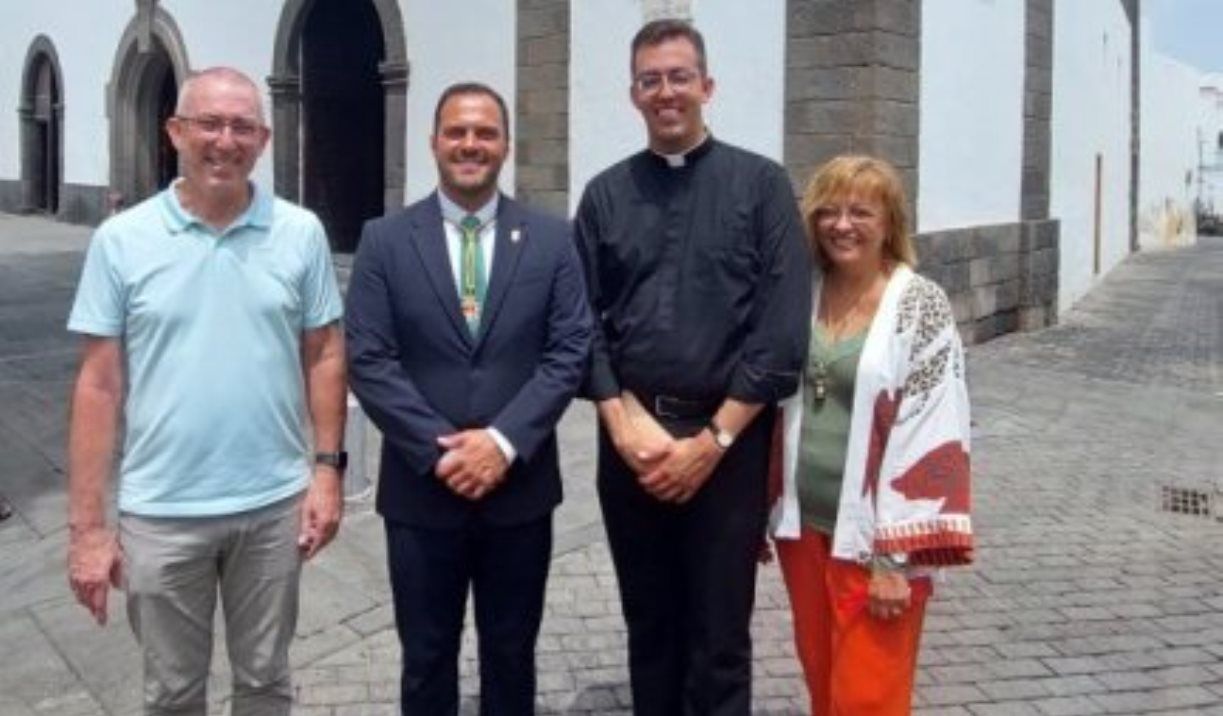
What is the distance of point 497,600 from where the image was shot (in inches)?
109

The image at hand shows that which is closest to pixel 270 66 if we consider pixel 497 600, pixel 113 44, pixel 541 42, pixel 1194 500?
pixel 541 42

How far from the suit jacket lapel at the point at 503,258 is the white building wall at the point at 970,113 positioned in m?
7.09

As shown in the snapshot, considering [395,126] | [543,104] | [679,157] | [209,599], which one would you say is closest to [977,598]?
[679,157]

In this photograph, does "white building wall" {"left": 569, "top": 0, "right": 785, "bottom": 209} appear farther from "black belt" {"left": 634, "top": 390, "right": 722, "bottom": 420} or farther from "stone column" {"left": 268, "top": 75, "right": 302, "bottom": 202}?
"black belt" {"left": 634, "top": 390, "right": 722, "bottom": 420}

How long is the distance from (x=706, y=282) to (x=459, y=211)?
58cm

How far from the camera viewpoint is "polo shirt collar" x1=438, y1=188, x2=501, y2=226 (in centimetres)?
270

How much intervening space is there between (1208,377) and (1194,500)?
4.33m

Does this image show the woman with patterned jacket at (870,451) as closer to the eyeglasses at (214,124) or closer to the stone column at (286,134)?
the eyeglasses at (214,124)

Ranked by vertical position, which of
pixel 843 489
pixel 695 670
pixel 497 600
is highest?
pixel 843 489

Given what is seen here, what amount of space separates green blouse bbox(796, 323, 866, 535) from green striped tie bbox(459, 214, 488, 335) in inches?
29.3

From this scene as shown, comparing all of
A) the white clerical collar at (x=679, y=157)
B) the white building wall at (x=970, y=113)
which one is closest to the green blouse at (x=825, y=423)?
the white clerical collar at (x=679, y=157)

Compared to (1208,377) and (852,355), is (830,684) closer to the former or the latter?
(852,355)

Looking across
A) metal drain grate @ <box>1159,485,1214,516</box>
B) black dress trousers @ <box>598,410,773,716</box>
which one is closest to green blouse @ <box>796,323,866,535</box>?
black dress trousers @ <box>598,410,773,716</box>

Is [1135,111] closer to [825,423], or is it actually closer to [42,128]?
[42,128]
